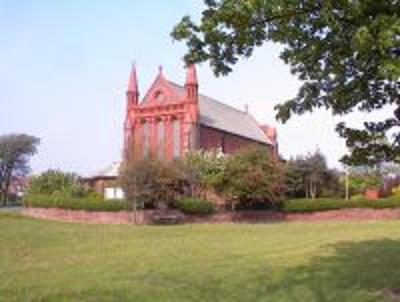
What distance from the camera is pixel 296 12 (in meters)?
9.83

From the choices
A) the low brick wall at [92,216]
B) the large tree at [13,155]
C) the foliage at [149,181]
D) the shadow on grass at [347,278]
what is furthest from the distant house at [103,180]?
the shadow on grass at [347,278]

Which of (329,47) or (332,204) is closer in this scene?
(329,47)

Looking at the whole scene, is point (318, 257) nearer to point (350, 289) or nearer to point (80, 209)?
point (350, 289)

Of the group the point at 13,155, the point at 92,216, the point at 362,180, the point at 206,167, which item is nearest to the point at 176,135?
the point at 206,167

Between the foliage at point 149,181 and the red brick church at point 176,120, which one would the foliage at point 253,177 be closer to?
the foliage at point 149,181

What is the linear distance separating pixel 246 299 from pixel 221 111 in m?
76.4

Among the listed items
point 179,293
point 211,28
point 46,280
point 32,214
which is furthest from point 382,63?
point 32,214

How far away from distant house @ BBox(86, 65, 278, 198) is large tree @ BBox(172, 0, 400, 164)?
58606mm

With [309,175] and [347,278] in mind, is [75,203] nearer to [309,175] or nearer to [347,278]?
[309,175]

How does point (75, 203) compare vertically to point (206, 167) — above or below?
below

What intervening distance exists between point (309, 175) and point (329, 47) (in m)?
54.7

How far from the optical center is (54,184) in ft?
210

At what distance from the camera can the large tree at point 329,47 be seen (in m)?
9.03

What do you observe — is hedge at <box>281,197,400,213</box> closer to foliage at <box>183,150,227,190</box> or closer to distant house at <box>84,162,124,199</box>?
foliage at <box>183,150,227,190</box>
